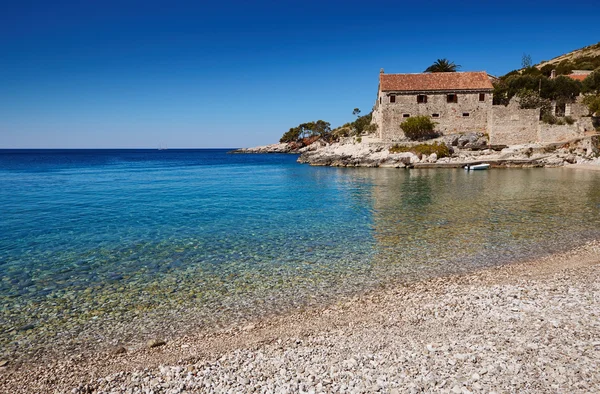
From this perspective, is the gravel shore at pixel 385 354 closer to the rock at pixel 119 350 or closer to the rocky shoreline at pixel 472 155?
the rock at pixel 119 350

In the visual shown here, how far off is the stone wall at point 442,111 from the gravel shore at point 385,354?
47759 mm

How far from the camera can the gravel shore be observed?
4867mm

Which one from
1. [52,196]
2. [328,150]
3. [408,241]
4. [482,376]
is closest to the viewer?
[482,376]

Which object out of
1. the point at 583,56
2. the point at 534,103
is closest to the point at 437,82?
the point at 534,103

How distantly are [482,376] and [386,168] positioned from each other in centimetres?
4240

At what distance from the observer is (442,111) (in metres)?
52.7

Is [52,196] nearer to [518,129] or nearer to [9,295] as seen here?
[9,295]

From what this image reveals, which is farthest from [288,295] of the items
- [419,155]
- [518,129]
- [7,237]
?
[518,129]

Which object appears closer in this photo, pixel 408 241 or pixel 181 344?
pixel 181 344

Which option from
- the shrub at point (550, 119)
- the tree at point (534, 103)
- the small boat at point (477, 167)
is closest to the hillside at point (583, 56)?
the tree at point (534, 103)

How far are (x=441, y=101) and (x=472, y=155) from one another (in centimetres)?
981

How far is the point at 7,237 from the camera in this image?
1431 cm

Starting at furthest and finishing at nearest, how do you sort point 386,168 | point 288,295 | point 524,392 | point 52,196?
point 386,168 < point 52,196 < point 288,295 < point 524,392

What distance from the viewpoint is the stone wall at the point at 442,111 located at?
5194 centimetres
